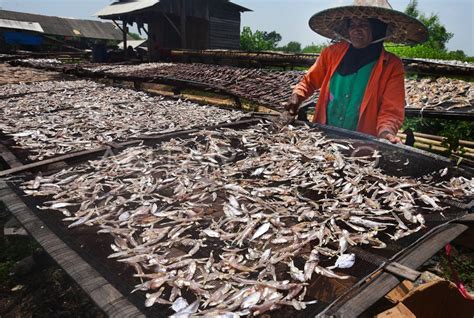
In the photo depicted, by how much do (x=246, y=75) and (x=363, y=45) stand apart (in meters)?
5.62

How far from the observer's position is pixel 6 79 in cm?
984

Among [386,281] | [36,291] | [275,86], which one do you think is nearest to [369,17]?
[386,281]

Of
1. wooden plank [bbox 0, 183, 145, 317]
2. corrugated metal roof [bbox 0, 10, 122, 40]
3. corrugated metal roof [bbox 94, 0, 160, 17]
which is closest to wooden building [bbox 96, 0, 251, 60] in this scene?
corrugated metal roof [bbox 94, 0, 160, 17]

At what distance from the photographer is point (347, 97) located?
3867mm

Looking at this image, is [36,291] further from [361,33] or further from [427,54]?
[427,54]

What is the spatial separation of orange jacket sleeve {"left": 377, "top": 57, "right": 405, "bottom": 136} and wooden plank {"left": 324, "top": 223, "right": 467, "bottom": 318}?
178 cm

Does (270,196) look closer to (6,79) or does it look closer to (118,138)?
(118,138)

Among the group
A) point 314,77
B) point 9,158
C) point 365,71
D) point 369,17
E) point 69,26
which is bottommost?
point 9,158

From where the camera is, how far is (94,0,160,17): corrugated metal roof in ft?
60.2

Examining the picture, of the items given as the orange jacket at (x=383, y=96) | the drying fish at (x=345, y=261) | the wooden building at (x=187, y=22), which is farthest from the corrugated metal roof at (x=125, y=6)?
the drying fish at (x=345, y=261)

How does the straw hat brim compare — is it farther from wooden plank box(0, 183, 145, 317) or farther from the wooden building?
the wooden building

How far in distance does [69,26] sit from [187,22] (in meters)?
28.6

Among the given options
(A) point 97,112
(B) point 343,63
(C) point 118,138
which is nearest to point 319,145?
(B) point 343,63

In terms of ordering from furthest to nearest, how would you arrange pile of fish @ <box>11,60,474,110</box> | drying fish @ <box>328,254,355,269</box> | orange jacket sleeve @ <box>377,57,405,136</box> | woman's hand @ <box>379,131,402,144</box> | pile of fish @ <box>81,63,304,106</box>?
1. pile of fish @ <box>81,63,304,106</box>
2. pile of fish @ <box>11,60,474,110</box>
3. orange jacket sleeve @ <box>377,57,405,136</box>
4. woman's hand @ <box>379,131,402,144</box>
5. drying fish @ <box>328,254,355,269</box>
